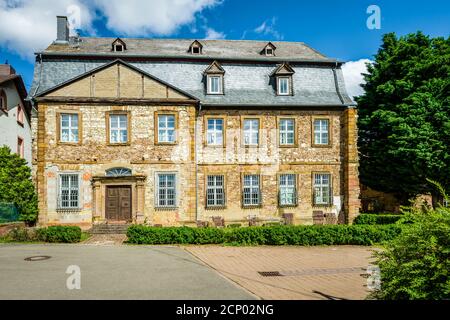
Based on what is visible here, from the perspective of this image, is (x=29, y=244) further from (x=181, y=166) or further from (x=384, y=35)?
(x=384, y=35)

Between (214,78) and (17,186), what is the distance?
11956 millimetres

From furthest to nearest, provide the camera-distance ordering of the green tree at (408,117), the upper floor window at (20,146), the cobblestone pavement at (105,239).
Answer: the upper floor window at (20,146)
the green tree at (408,117)
the cobblestone pavement at (105,239)

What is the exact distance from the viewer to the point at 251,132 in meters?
23.9

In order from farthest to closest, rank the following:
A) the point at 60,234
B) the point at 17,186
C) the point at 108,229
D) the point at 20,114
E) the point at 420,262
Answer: the point at 20,114 < the point at 108,229 < the point at 17,186 < the point at 60,234 < the point at 420,262

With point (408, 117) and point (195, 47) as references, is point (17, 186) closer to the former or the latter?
point (195, 47)

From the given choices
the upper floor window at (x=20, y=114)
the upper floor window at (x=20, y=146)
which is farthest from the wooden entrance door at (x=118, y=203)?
the upper floor window at (x=20, y=114)

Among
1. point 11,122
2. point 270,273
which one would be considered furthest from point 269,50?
point 270,273

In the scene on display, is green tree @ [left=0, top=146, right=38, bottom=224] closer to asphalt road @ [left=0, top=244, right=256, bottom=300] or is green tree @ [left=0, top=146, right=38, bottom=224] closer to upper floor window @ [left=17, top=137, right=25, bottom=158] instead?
asphalt road @ [left=0, top=244, right=256, bottom=300]

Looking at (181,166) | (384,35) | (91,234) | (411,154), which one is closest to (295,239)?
(181,166)

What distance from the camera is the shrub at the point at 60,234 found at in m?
16.9

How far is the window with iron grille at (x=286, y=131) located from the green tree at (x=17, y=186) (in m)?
13.9

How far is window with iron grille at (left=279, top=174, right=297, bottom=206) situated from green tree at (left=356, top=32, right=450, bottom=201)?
7.00 m

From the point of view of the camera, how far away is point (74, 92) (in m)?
21.9

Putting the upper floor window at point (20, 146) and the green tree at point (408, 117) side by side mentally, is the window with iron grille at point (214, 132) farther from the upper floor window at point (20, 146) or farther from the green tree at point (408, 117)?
the upper floor window at point (20, 146)
